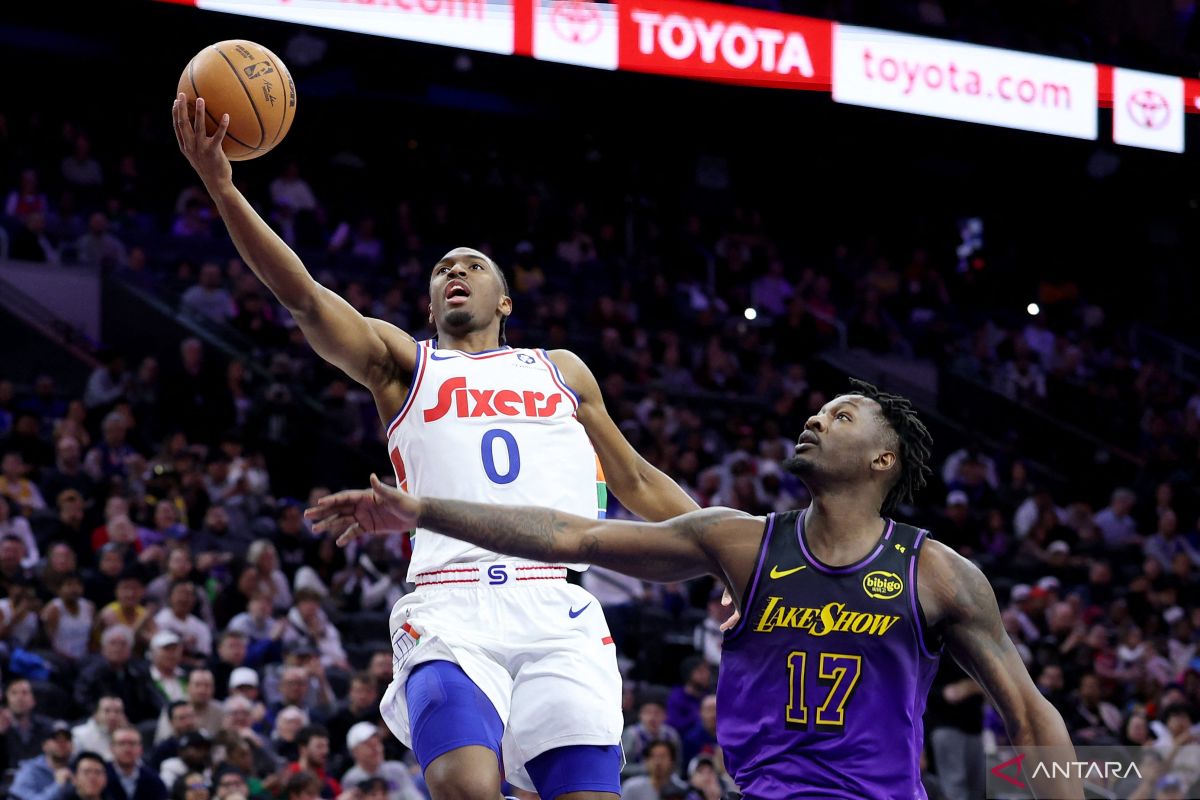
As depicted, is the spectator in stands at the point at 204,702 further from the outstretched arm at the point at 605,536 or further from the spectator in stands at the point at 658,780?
the outstretched arm at the point at 605,536

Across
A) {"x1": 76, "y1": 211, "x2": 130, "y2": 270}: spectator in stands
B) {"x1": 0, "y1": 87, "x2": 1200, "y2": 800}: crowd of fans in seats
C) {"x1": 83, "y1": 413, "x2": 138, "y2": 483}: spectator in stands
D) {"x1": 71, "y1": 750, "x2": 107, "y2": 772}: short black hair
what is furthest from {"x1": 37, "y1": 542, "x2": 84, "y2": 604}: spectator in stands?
{"x1": 76, "y1": 211, "x2": 130, "y2": 270}: spectator in stands

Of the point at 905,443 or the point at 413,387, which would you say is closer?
the point at 905,443

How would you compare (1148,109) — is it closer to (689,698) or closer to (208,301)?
(689,698)

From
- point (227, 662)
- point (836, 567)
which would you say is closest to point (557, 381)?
point (836, 567)

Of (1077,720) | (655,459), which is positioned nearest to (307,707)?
(655,459)

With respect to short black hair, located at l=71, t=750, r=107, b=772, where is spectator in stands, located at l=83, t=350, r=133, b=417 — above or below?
above

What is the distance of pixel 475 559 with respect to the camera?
17.1ft

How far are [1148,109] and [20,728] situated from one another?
511 inches

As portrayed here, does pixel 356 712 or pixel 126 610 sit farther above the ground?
pixel 126 610

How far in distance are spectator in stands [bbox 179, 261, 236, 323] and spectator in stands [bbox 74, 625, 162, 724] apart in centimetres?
665

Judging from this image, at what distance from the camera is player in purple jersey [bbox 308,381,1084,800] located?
425 cm

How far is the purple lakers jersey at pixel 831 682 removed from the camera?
14.0 feet

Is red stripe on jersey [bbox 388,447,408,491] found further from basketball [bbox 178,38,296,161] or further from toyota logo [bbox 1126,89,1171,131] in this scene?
toyota logo [bbox 1126,89,1171,131]

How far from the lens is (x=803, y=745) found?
4.30 m
